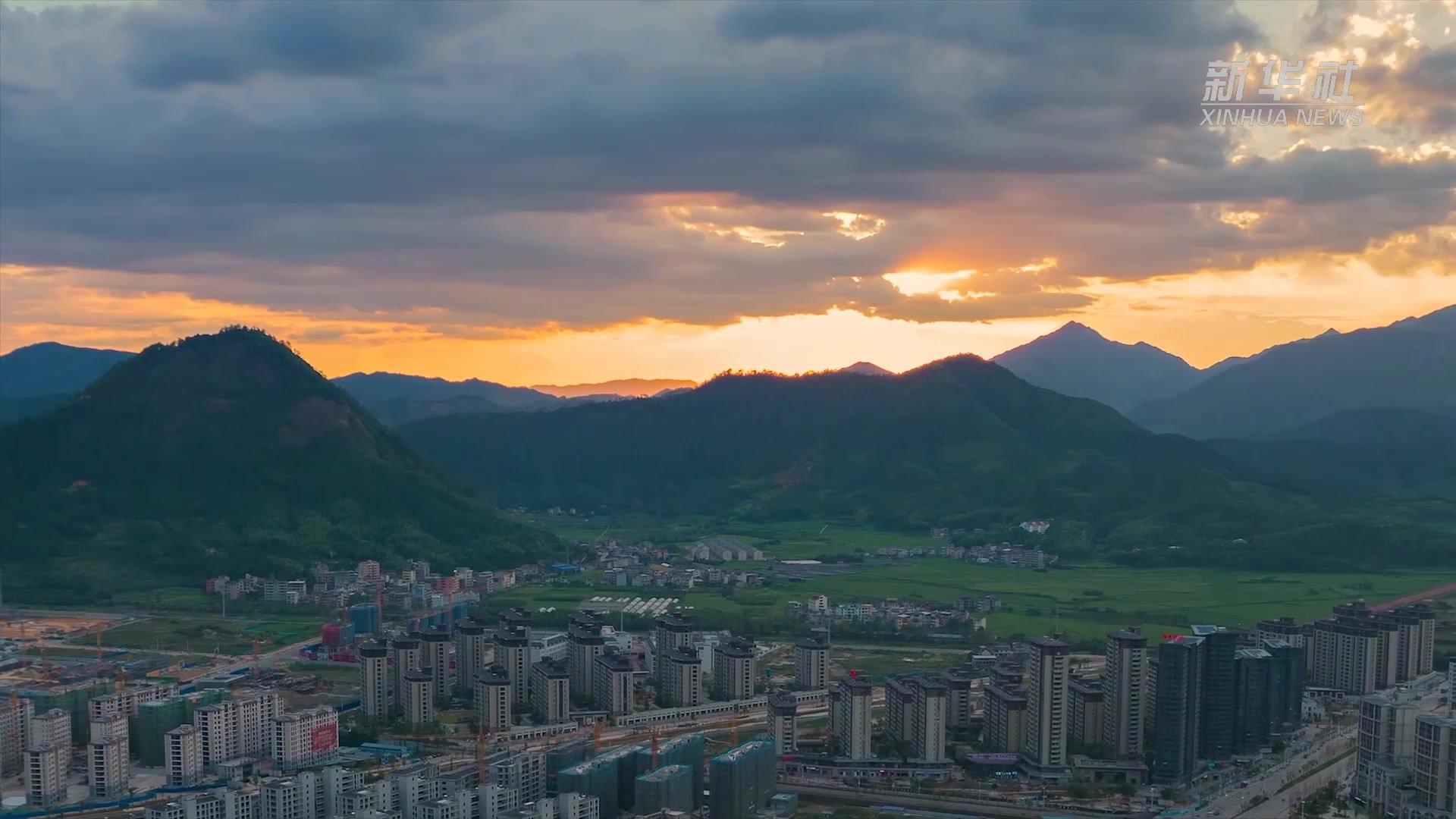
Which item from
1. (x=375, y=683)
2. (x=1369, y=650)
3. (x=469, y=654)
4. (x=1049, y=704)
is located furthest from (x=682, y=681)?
(x=1369, y=650)

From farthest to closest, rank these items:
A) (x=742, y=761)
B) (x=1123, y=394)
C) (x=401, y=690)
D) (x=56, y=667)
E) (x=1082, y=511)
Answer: (x=1123, y=394) → (x=1082, y=511) → (x=56, y=667) → (x=401, y=690) → (x=742, y=761)

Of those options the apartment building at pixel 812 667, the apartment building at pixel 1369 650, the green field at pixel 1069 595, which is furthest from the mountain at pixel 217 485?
the apartment building at pixel 1369 650

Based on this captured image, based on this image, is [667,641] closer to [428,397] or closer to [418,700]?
[418,700]

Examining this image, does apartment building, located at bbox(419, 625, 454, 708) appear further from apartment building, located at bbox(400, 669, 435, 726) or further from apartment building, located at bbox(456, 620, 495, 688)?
apartment building, located at bbox(400, 669, 435, 726)

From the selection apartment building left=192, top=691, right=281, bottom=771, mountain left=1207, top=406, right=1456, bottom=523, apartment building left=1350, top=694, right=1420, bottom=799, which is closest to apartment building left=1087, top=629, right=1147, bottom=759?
apartment building left=1350, top=694, right=1420, bottom=799

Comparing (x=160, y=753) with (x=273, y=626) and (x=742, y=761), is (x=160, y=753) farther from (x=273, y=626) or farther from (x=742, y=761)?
(x=273, y=626)

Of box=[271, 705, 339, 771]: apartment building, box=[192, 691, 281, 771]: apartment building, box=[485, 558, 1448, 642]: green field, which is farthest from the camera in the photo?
box=[485, 558, 1448, 642]: green field

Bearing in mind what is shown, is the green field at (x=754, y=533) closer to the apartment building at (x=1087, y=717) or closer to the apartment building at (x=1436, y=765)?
the apartment building at (x=1087, y=717)

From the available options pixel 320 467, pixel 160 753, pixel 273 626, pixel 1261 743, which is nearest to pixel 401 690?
pixel 160 753
